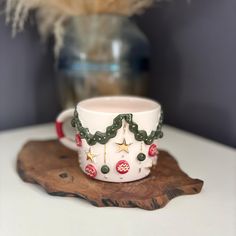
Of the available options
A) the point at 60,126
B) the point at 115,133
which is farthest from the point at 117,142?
the point at 60,126

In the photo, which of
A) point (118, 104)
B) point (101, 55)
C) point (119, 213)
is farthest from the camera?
point (101, 55)

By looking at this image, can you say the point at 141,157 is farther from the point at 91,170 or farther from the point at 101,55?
the point at 101,55

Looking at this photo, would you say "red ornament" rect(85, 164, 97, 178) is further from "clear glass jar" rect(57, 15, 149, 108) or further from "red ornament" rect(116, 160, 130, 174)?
"clear glass jar" rect(57, 15, 149, 108)

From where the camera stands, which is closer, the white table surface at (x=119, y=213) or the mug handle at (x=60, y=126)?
the white table surface at (x=119, y=213)

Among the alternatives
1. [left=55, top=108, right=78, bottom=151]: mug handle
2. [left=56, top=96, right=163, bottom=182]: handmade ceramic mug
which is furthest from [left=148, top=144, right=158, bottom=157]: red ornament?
[left=55, top=108, right=78, bottom=151]: mug handle

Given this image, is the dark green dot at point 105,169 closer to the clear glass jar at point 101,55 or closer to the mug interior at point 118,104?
the mug interior at point 118,104

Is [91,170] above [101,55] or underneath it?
underneath

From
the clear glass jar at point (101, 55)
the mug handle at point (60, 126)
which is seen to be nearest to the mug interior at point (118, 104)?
the mug handle at point (60, 126)
